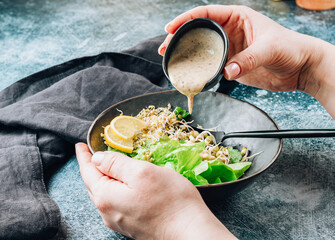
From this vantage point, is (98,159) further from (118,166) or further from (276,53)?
(276,53)

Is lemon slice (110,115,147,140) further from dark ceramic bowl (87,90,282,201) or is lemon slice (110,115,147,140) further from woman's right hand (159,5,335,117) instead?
woman's right hand (159,5,335,117)

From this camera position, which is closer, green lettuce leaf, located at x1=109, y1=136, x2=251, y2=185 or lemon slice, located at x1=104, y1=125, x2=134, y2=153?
green lettuce leaf, located at x1=109, y1=136, x2=251, y2=185

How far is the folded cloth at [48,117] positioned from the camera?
1.04 m

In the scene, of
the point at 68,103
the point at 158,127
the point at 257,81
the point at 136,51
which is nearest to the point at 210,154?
the point at 158,127

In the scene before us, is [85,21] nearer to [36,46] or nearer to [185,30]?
[36,46]

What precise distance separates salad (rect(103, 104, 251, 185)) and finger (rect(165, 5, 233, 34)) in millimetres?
307

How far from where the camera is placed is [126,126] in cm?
128

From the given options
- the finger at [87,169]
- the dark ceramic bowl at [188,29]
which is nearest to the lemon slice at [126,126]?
the finger at [87,169]

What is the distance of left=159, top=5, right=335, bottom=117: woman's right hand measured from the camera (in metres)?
1.23

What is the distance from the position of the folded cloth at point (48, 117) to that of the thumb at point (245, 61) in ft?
1.79

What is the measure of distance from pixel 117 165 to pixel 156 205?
146 millimetres

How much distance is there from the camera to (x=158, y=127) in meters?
1.33

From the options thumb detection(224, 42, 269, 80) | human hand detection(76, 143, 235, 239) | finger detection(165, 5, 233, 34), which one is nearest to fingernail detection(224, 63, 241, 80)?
thumb detection(224, 42, 269, 80)

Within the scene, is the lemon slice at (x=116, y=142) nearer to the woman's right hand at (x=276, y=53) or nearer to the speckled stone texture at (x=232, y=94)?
the speckled stone texture at (x=232, y=94)
